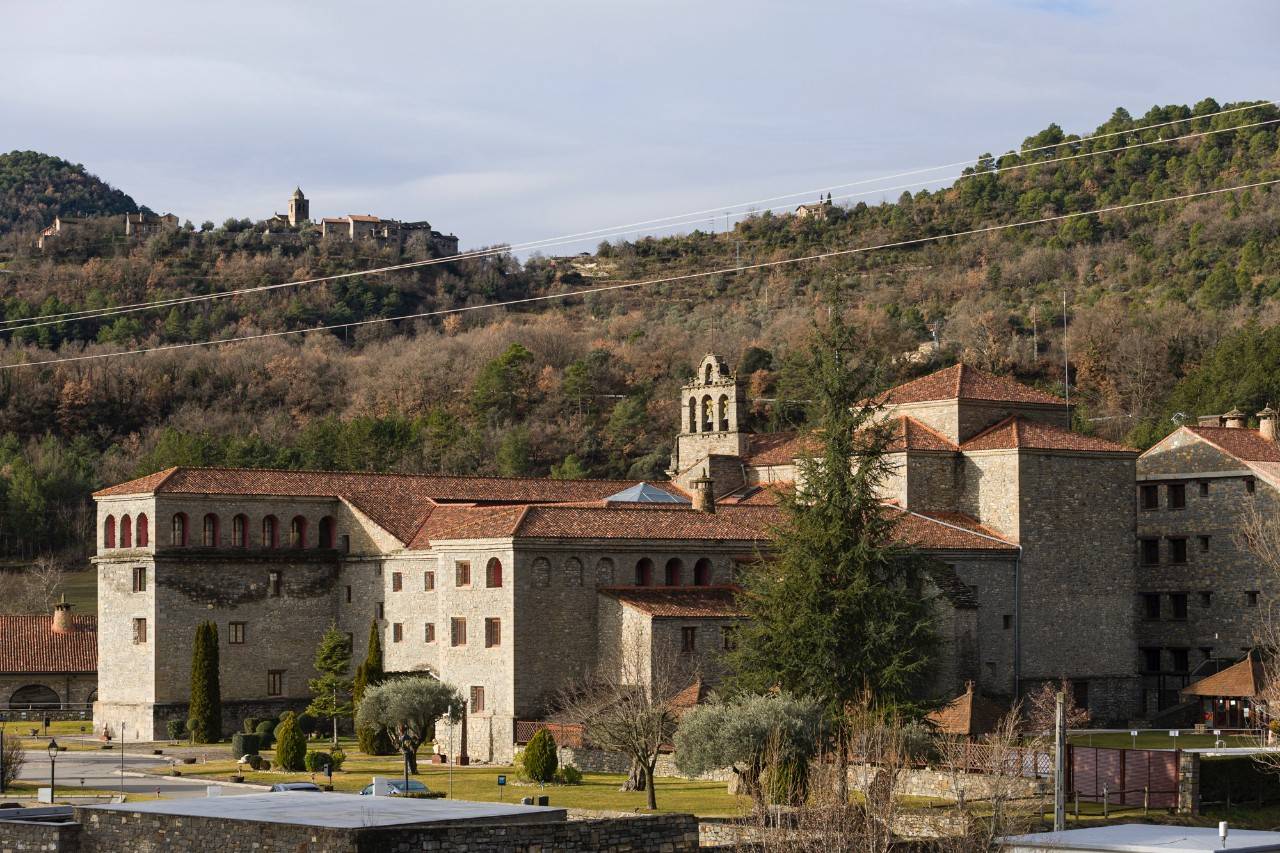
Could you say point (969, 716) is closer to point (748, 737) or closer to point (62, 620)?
point (748, 737)

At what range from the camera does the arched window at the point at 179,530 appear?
63.3 m

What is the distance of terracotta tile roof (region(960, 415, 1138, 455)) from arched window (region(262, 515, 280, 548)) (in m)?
24.0

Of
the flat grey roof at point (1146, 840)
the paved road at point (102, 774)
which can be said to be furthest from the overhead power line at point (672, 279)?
the flat grey roof at point (1146, 840)

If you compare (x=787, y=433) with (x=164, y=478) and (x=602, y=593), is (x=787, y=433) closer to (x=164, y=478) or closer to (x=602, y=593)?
(x=602, y=593)

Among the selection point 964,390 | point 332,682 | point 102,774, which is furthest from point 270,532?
point 964,390

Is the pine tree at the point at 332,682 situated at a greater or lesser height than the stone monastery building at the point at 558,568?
lesser

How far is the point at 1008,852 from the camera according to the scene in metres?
32.8

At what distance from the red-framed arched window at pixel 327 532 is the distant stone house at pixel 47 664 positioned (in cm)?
1156

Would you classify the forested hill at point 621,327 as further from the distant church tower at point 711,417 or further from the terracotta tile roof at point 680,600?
the terracotta tile roof at point 680,600

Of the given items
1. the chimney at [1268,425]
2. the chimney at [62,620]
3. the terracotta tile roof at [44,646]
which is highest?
the chimney at [1268,425]

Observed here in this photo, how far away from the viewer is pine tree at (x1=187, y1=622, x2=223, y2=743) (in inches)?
2397

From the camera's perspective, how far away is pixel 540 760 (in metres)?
48.9

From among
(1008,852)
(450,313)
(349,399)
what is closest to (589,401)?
(349,399)

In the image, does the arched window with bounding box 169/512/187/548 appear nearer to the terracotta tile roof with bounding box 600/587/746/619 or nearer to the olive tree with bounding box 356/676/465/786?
the olive tree with bounding box 356/676/465/786
